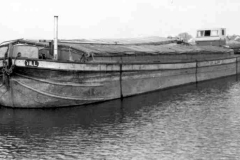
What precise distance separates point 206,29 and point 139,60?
56.5ft

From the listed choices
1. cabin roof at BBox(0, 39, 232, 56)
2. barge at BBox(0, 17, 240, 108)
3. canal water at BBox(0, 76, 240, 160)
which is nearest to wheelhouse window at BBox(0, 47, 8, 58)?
barge at BBox(0, 17, 240, 108)

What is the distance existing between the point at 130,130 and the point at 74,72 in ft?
19.1

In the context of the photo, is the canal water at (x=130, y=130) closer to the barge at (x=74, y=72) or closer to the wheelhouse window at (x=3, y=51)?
the barge at (x=74, y=72)

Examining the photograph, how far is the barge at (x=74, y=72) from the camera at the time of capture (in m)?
20.1

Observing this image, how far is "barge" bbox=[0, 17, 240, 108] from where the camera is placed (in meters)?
20.1

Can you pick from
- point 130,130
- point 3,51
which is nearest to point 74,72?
point 3,51

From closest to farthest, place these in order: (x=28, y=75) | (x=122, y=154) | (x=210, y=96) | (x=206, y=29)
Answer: (x=122, y=154) < (x=28, y=75) < (x=210, y=96) < (x=206, y=29)

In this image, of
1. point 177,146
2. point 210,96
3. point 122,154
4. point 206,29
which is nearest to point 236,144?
point 177,146

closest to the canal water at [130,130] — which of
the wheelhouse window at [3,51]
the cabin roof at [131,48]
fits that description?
the wheelhouse window at [3,51]

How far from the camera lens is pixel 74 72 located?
68.0ft

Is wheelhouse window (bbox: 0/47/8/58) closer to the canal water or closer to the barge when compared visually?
the barge

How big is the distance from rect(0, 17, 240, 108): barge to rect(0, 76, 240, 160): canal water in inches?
26.0

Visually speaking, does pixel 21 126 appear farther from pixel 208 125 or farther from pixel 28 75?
pixel 208 125

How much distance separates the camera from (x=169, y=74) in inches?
1115
